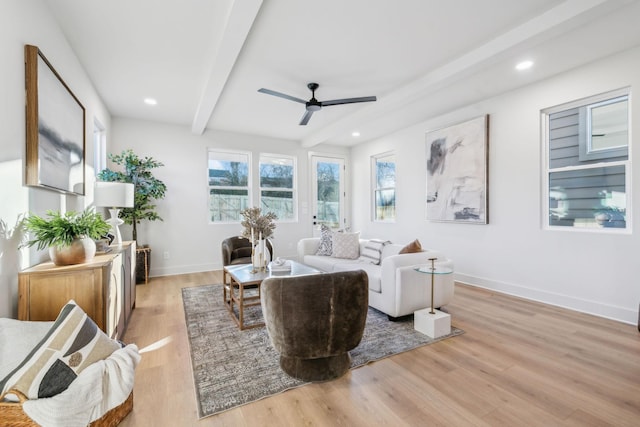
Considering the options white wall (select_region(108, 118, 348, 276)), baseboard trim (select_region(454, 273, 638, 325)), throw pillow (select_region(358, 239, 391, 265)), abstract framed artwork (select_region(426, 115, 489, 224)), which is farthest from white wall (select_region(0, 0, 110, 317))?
baseboard trim (select_region(454, 273, 638, 325))

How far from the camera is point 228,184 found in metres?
5.55

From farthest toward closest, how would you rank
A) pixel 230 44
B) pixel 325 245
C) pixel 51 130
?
pixel 325 245
pixel 230 44
pixel 51 130

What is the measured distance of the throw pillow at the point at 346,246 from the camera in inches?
160

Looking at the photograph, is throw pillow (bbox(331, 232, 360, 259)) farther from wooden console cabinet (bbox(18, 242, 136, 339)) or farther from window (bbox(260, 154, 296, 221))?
wooden console cabinet (bbox(18, 242, 136, 339))

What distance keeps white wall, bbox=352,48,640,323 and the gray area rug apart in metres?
1.68

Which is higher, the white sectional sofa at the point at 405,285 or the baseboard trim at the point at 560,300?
the white sectional sofa at the point at 405,285

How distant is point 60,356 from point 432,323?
8.37 ft

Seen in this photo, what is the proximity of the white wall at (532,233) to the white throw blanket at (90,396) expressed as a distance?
421 centimetres

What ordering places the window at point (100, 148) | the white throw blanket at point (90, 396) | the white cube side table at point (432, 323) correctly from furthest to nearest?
the window at point (100, 148)
the white cube side table at point (432, 323)
the white throw blanket at point (90, 396)

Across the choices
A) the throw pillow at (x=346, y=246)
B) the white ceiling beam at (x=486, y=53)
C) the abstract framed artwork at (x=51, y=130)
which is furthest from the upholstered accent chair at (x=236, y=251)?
the white ceiling beam at (x=486, y=53)

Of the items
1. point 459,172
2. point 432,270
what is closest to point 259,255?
point 432,270

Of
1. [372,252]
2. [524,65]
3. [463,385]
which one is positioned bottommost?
[463,385]

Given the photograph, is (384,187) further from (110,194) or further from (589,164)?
(110,194)

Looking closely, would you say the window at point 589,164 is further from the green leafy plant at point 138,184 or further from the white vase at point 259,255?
the green leafy plant at point 138,184
